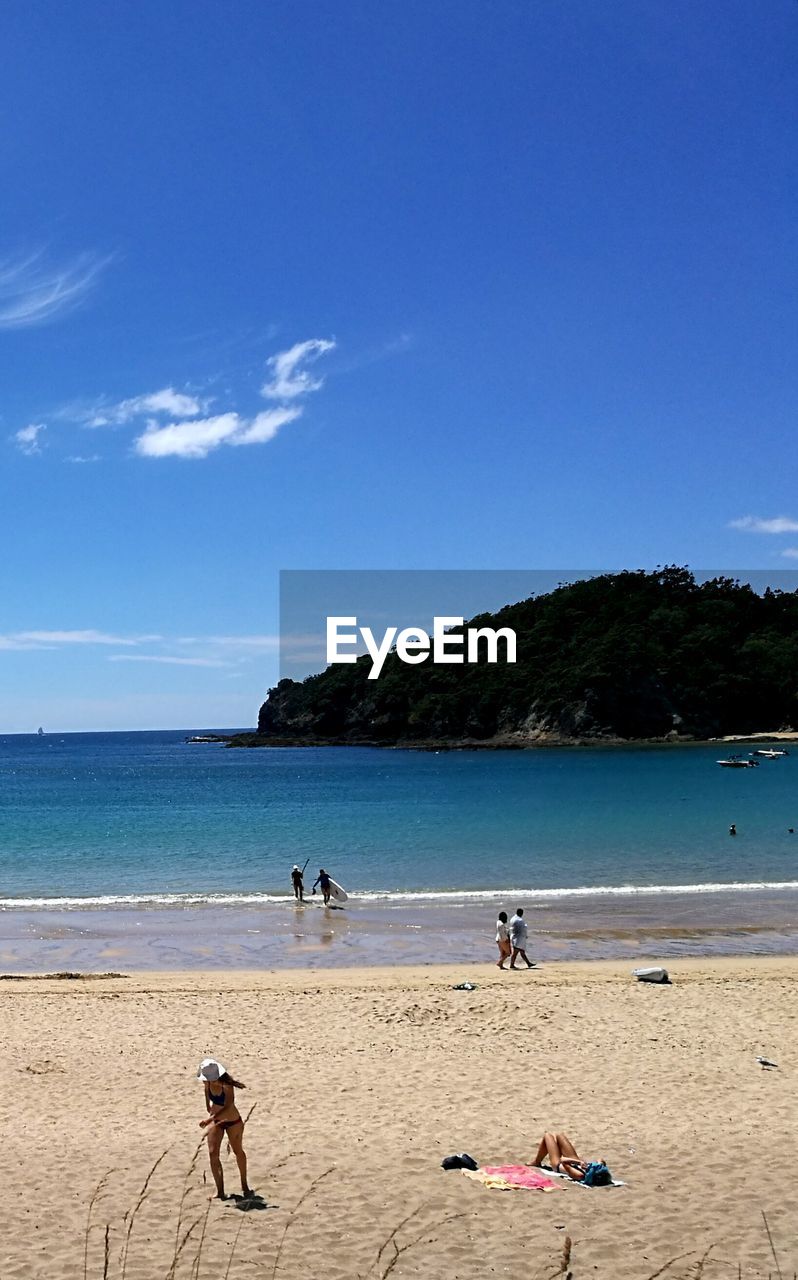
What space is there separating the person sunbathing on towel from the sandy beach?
0.81 ft

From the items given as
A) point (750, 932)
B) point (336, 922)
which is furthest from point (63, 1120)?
point (750, 932)

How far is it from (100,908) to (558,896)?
13075 millimetres

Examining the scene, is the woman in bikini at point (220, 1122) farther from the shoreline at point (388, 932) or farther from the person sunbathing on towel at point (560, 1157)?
the shoreline at point (388, 932)

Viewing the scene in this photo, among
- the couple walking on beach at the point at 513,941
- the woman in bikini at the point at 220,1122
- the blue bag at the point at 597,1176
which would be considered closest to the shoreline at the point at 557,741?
the couple walking on beach at the point at 513,941

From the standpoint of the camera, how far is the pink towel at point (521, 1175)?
8914mm

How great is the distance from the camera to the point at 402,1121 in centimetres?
1077

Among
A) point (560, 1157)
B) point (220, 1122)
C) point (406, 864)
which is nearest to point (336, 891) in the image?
point (406, 864)

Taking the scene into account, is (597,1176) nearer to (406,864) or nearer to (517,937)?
(517,937)

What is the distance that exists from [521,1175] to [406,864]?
2643 centimetres

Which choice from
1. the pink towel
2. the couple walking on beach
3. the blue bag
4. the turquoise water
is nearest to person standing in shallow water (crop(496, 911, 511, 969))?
the couple walking on beach

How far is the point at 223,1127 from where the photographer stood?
879cm

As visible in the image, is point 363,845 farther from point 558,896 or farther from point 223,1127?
point 223,1127

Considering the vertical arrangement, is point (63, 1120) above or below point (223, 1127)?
below

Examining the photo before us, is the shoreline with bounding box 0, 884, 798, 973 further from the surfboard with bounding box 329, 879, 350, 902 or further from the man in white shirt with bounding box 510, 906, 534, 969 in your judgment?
the man in white shirt with bounding box 510, 906, 534, 969
